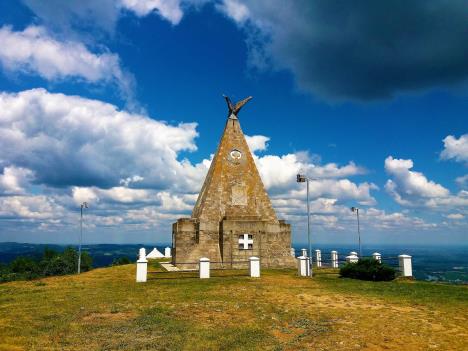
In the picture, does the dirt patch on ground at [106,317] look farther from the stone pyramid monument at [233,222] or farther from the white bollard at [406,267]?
the white bollard at [406,267]

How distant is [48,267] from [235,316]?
161 ft

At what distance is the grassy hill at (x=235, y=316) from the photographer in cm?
824

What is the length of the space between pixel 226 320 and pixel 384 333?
13.7ft

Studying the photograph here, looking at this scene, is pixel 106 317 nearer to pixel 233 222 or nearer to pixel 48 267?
pixel 233 222

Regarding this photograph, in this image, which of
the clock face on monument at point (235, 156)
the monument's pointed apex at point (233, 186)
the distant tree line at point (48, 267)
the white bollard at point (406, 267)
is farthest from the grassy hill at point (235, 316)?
the distant tree line at point (48, 267)

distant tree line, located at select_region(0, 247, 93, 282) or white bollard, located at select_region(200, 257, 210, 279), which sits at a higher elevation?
white bollard, located at select_region(200, 257, 210, 279)

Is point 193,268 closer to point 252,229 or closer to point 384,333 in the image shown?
point 252,229

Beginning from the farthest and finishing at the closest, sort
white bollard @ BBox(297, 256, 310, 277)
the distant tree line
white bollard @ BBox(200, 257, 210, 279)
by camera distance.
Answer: the distant tree line, white bollard @ BBox(297, 256, 310, 277), white bollard @ BBox(200, 257, 210, 279)

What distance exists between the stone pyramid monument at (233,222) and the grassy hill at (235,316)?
23.5ft

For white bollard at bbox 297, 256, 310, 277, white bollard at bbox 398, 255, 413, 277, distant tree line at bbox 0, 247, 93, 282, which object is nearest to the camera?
white bollard at bbox 398, 255, 413, 277

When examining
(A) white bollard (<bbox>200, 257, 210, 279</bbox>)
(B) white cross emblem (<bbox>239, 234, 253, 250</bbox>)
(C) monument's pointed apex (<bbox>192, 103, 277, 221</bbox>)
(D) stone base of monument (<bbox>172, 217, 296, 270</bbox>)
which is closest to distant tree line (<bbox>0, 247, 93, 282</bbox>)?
(D) stone base of monument (<bbox>172, 217, 296, 270</bbox>)

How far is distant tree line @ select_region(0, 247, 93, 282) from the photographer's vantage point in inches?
1940

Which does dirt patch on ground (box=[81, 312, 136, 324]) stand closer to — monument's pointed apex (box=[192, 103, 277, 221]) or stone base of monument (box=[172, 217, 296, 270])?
stone base of monument (box=[172, 217, 296, 270])

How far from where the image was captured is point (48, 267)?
168 ft
